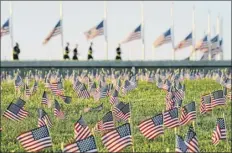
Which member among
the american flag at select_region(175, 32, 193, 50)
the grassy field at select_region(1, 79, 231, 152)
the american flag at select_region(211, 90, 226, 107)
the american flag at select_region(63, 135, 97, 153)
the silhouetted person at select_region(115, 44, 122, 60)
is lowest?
the grassy field at select_region(1, 79, 231, 152)

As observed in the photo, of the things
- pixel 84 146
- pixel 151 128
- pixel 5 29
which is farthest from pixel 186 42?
pixel 84 146

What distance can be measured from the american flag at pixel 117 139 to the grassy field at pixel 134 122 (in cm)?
360

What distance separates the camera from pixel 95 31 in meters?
54.5

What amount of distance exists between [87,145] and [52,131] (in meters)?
10.5

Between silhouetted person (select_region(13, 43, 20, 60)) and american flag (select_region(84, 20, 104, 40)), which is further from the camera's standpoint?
silhouetted person (select_region(13, 43, 20, 60))

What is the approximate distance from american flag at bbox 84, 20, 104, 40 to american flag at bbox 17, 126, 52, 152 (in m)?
39.1

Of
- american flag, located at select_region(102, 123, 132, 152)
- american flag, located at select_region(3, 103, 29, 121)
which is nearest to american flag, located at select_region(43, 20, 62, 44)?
american flag, located at select_region(3, 103, 29, 121)

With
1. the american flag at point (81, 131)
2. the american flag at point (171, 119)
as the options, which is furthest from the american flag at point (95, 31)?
the american flag at point (81, 131)

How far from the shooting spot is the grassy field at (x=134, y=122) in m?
19.6

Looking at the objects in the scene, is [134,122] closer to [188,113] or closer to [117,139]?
[188,113]

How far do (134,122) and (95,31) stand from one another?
31.1 metres

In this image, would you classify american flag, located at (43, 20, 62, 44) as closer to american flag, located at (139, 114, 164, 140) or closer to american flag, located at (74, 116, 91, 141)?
american flag, located at (139, 114, 164, 140)

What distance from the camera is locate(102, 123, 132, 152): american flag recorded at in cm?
1311

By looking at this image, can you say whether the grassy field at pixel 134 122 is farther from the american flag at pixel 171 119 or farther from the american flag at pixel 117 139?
the american flag at pixel 117 139
